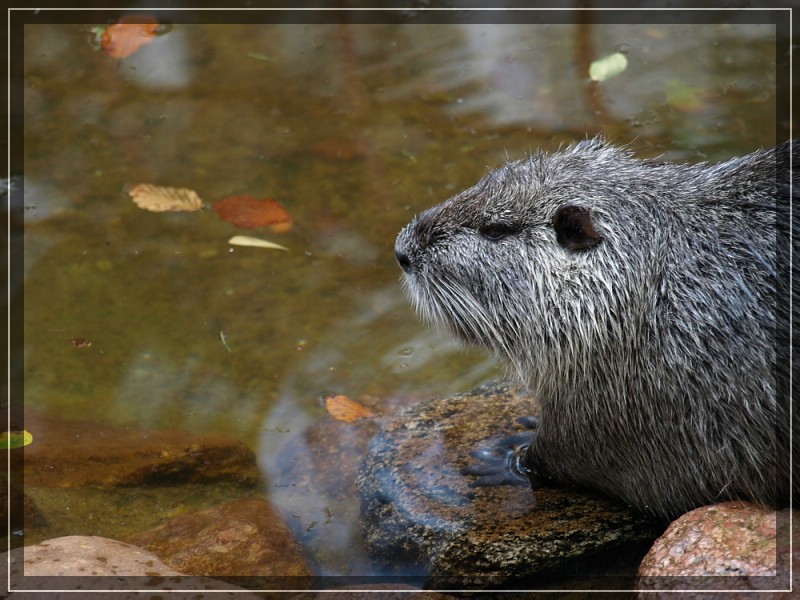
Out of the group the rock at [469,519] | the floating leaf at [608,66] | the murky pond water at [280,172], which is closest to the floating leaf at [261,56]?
the murky pond water at [280,172]

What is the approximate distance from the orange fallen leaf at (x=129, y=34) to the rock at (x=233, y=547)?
3.80 metres

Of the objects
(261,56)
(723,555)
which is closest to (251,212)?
(261,56)

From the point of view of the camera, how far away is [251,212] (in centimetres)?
521

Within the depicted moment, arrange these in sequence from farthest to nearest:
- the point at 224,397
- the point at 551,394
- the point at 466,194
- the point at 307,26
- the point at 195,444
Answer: the point at 307,26, the point at 224,397, the point at 195,444, the point at 466,194, the point at 551,394

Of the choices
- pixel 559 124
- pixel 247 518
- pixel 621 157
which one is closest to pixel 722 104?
pixel 559 124

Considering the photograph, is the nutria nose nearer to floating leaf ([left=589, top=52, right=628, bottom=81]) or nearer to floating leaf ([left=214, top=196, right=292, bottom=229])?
floating leaf ([left=214, top=196, right=292, bottom=229])

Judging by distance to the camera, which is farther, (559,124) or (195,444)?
(559,124)

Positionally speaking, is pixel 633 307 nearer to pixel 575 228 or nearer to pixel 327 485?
pixel 575 228

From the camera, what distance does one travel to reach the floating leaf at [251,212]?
516 centimetres

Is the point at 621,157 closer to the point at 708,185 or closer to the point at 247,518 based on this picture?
the point at 708,185

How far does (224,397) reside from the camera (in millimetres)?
4309

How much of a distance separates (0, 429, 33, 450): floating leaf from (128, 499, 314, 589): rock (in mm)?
767

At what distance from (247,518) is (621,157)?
194 centimetres

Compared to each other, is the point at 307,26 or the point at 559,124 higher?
the point at 307,26
